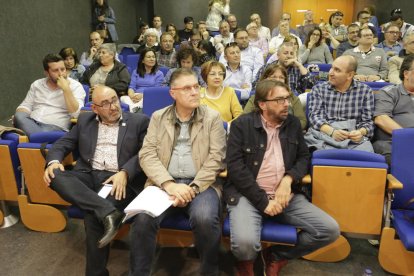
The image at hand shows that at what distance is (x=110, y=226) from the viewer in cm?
195

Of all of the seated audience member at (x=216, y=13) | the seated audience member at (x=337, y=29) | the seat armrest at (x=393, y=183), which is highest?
the seated audience member at (x=216, y=13)

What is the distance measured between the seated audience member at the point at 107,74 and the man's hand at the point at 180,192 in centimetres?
238

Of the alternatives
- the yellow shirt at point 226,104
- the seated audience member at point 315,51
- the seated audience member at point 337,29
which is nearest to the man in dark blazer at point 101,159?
the yellow shirt at point 226,104

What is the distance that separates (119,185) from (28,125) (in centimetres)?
146

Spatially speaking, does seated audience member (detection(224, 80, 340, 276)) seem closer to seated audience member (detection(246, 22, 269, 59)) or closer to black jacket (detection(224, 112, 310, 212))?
black jacket (detection(224, 112, 310, 212))

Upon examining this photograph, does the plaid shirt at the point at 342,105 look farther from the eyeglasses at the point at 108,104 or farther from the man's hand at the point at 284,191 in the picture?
the eyeglasses at the point at 108,104

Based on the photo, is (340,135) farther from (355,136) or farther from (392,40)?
(392,40)

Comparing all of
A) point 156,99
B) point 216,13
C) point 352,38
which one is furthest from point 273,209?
point 216,13

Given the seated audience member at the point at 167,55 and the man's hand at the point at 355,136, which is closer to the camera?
the man's hand at the point at 355,136

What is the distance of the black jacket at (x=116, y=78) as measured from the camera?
416cm

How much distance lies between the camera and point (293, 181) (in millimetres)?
2039

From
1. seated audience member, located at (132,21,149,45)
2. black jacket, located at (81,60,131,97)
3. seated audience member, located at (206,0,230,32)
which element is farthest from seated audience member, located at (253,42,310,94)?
seated audience member, located at (206,0,230,32)

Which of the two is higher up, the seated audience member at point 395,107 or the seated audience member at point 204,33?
the seated audience member at point 204,33

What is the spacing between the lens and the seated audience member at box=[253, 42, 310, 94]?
11.1 feet
